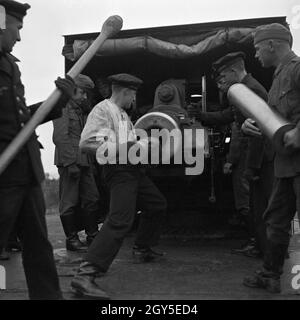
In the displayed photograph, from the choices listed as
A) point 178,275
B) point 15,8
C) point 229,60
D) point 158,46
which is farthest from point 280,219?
point 158,46

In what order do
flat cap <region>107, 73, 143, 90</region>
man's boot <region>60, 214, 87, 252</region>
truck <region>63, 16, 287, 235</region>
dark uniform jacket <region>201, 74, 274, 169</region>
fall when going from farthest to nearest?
man's boot <region>60, 214, 87, 252</region> → truck <region>63, 16, 287, 235</region> → dark uniform jacket <region>201, 74, 274, 169</region> → flat cap <region>107, 73, 143, 90</region>

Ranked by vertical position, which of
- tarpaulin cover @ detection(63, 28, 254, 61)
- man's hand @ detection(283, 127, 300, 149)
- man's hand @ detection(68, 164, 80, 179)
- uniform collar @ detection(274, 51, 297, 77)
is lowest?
man's hand @ detection(68, 164, 80, 179)

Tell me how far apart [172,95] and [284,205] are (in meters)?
2.79

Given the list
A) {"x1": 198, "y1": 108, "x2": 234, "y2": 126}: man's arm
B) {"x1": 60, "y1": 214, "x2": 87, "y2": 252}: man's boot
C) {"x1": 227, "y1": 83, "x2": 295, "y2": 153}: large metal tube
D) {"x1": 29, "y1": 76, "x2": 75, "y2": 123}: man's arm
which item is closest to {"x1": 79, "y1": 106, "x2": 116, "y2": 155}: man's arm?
{"x1": 29, "y1": 76, "x2": 75, "y2": 123}: man's arm

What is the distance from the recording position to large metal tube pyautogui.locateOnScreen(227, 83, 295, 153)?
136 inches

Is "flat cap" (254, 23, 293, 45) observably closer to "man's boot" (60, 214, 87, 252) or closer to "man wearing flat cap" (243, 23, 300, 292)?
"man wearing flat cap" (243, 23, 300, 292)

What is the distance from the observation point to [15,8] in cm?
323

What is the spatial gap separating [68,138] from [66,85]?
270 cm

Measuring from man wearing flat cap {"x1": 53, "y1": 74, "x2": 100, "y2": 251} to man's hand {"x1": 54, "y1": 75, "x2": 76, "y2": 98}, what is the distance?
2.47m

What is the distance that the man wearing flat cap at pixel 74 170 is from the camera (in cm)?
592

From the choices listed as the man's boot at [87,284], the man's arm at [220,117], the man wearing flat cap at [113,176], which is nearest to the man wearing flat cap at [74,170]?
the man's arm at [220,117]

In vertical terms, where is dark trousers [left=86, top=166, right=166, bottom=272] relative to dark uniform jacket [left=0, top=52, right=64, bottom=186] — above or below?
below

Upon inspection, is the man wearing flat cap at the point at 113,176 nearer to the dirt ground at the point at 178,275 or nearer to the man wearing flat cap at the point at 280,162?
the dirt ground at the point at 178,275

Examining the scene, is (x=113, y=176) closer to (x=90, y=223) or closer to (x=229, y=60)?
(x=229, y=60)
